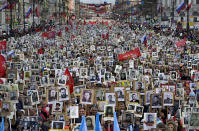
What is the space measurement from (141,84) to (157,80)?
267 centimetres

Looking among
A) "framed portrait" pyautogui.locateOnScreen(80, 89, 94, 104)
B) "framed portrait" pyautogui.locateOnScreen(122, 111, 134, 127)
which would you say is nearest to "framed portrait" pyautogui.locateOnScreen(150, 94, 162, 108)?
"framed portrait" pyautogui.locateOnScreen(80, 89, 94, 104)

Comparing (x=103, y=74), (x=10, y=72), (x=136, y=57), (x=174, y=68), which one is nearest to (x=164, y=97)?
(x=103, y=74)

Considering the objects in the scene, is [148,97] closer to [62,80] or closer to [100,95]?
[100,95]

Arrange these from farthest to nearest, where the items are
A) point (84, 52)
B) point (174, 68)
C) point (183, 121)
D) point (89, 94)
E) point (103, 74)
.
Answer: point (84, 52)
point (174, 68)
point (103, 74)
point (89, 94)
point (183, 121)

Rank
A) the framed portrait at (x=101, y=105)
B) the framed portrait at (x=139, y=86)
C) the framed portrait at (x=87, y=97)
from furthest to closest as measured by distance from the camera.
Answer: the framed portrait at (x=139, y=86) → the framed portrait at (x=87, y=97) → the framed portrait at (x=101, y=105)

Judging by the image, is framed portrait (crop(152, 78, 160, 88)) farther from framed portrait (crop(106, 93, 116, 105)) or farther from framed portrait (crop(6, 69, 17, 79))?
framed portrait (crop(6, 69, 17, 79))

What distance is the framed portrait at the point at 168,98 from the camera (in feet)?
43.4

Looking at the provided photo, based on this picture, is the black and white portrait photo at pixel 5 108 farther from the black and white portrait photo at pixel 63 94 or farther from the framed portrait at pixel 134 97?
the framed portrait at pixel 134 97

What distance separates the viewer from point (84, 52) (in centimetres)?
3347

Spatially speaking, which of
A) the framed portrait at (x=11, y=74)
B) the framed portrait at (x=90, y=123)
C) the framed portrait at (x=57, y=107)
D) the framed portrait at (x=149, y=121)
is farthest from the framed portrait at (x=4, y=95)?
the framed portrait at (x=149, y=121)

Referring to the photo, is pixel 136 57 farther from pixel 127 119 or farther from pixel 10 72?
pixel 127 119

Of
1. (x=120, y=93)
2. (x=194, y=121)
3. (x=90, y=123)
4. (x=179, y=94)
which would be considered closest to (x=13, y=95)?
(x=120, y=93)

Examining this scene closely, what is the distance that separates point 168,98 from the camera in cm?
1330

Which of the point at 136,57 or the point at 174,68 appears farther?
the point at 136,57
